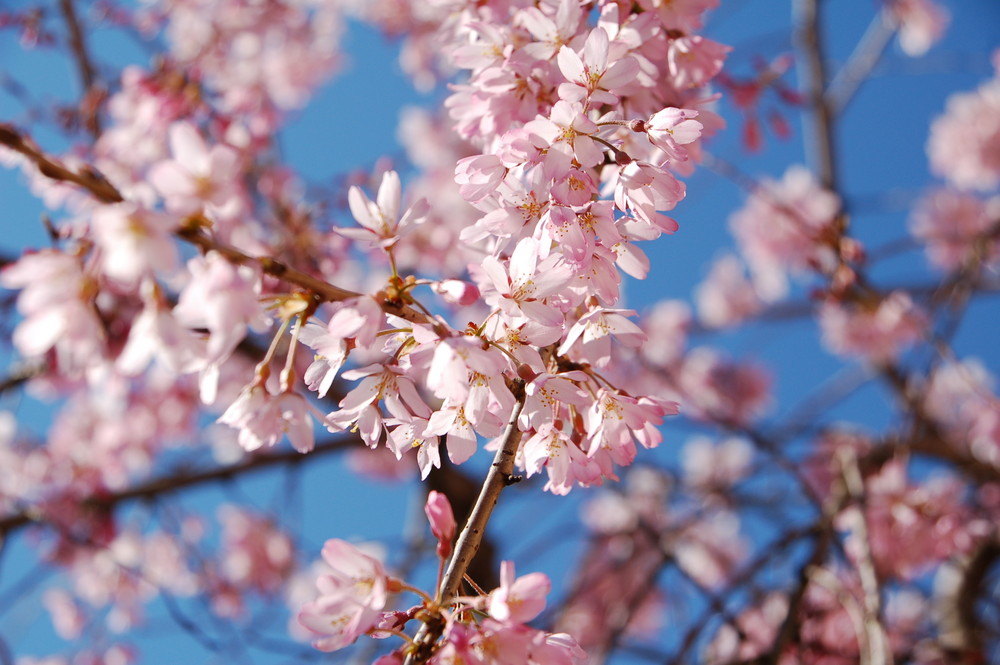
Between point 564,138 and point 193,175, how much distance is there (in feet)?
1.25

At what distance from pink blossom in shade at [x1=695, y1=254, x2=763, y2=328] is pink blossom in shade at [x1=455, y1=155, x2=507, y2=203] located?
6.17m

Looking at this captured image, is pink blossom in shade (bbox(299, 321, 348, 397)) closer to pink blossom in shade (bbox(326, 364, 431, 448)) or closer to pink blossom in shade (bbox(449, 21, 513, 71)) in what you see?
pink blossom in shade (bbox(326, 364, 431, 448))

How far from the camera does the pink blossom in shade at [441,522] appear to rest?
2.56 feet

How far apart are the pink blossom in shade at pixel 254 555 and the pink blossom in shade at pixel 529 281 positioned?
355cm

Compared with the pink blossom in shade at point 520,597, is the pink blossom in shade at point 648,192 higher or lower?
higher

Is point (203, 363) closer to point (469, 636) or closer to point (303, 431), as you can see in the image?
point (303, 431)

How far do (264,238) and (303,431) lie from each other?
1.85m

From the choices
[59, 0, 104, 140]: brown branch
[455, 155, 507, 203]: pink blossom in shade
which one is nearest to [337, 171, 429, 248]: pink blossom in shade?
[455, 155, 507, 203]: pink blossom in shade

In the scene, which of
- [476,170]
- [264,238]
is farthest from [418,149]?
[476,170]

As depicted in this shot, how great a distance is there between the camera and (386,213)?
83 centimetres

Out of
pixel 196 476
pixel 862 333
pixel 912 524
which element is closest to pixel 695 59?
pixel 912 524

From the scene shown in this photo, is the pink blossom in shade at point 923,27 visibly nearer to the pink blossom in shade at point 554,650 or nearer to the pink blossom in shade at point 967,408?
the pink blossom in shade at point 967,408

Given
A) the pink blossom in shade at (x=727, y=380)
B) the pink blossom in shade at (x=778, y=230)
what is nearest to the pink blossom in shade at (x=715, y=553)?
the pink blossom in shade at (x=727, y=380)

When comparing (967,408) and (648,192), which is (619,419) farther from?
(967,408)
